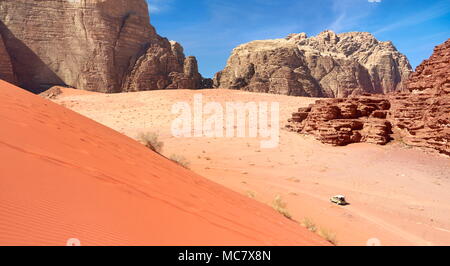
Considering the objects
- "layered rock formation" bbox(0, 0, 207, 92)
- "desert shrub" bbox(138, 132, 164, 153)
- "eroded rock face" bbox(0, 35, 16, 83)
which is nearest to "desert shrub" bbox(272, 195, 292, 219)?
"desert shrub" bbox(138, 132, 164, 153)

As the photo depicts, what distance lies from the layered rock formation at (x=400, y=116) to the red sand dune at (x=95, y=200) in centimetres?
1095

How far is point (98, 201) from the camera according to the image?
2654mm

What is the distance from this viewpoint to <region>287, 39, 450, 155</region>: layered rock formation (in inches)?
486

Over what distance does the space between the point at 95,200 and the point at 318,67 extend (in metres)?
62.3

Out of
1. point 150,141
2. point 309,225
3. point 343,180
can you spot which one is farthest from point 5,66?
point 309,225

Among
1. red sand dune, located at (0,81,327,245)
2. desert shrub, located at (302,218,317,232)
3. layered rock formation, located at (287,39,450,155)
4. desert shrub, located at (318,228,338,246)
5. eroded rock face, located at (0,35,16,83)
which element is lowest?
desert shrub, located at (318,228,338,246)

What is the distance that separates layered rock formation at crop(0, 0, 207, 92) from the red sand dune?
29.3m

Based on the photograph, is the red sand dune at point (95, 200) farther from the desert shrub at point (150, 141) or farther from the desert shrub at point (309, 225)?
the desert shrub at point (150, 141)

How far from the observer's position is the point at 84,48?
104 feet

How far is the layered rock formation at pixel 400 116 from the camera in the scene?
12352 millimetres

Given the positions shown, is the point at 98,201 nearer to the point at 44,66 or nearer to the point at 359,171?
the point at 359,171

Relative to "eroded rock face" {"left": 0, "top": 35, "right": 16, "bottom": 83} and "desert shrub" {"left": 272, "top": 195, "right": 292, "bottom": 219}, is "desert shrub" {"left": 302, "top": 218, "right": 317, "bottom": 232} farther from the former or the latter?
"eroded rock face" {"left": 0, "top": 35, "right": 16, "bottom": 83}
